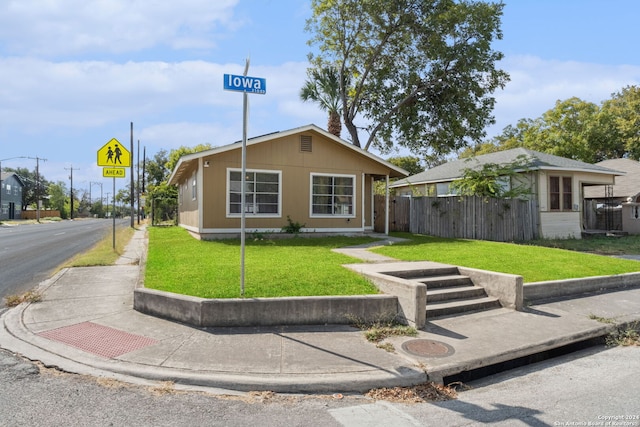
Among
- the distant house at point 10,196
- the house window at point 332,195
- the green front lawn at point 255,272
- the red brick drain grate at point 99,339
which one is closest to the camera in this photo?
the red brick drain grate at point 99,339

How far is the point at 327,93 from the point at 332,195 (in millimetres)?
8870

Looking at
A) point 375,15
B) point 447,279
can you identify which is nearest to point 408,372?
point 447,279

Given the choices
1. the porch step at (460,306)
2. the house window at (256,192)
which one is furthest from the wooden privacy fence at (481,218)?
the porch step at (460,306)

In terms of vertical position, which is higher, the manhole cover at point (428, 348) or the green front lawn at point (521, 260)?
the green front lawn at point (521, 260)

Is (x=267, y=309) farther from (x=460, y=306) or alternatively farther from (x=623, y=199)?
(x=623, y=199)

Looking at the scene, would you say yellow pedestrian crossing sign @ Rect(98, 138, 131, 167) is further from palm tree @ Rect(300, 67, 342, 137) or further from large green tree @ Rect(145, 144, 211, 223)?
palm tree @ Rect(300, 67, 342, 137)

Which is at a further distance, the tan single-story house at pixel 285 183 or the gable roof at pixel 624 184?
the gable roof at pixel 624 184

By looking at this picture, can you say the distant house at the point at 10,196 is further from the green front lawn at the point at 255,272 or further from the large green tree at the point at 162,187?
the green front lawn at the point at 255,272

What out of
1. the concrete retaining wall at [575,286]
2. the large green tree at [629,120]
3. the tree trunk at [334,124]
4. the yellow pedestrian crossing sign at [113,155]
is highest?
the large green tree at [629,120]

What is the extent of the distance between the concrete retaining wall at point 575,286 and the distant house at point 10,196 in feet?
215

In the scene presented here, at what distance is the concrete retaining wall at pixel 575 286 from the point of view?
24.7ft

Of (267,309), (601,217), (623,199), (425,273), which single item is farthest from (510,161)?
(267,309)

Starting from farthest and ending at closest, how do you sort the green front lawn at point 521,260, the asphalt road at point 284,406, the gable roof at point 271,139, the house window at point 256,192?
the house window at point 256,192 < the gable roof at point 271,139 < the green front lawn at point 521,260 < the asphalt road at point 284,406

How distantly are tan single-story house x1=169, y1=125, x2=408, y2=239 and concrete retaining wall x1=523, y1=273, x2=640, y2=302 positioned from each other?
9104mm
